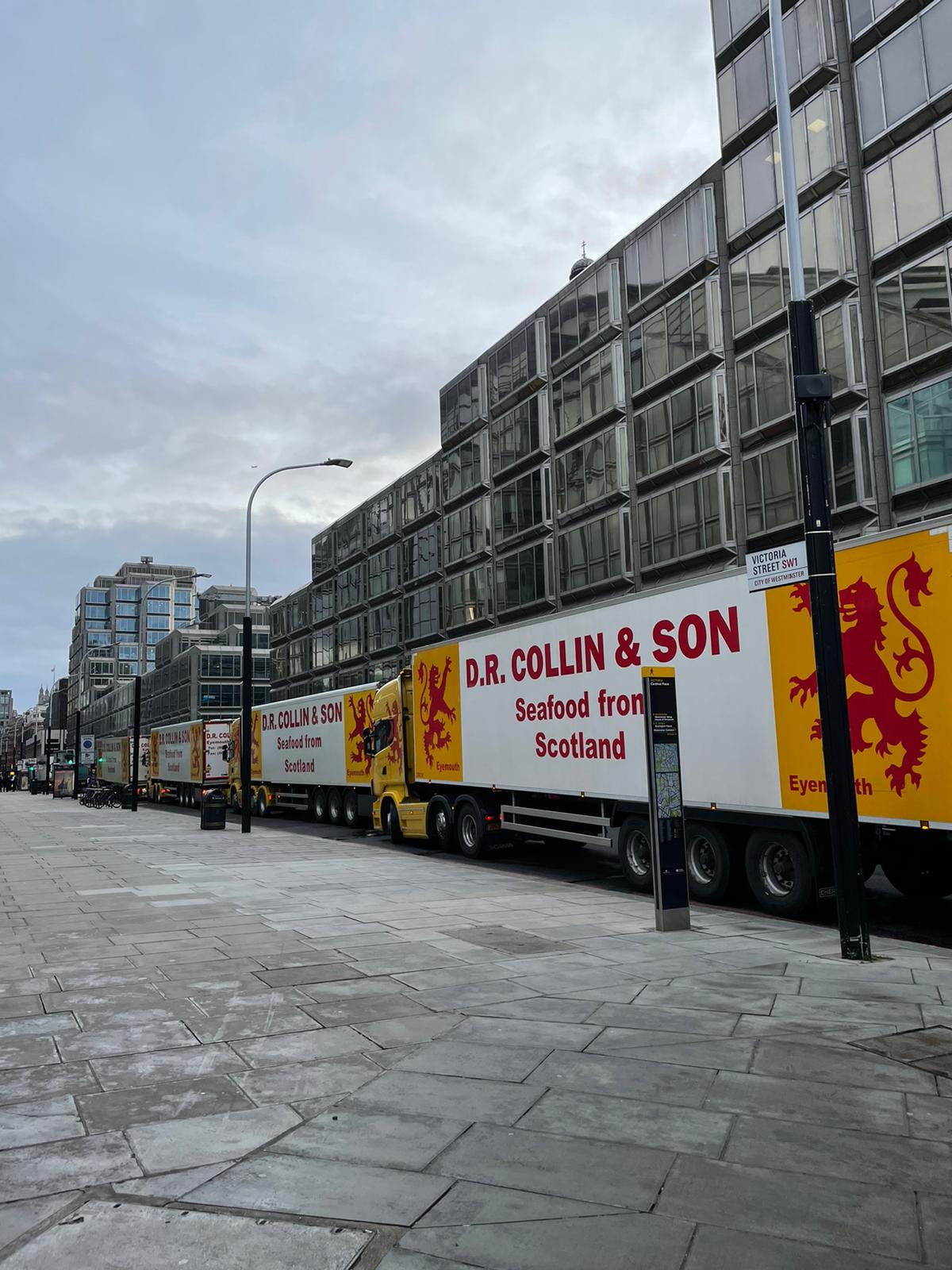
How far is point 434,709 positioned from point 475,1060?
14.2 m

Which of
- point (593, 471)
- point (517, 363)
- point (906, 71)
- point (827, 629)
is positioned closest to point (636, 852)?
point (827, 629)

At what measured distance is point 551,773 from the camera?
51.3 feet

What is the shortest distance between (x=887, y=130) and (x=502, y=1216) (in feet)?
115

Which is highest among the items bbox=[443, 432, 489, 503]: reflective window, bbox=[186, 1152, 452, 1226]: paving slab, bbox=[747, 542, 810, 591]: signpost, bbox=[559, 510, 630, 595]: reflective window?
bbox=[443, 432, 489, 503]: reflective window

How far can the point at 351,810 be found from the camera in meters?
30.1

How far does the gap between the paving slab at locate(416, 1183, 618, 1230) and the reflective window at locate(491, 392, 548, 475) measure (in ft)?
155

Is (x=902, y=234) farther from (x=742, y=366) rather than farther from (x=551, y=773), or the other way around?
(x=551, y=773)

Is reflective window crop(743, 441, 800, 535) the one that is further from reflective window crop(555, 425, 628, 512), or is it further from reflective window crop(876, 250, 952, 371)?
reflective window crop(555, 425, 628, 512)

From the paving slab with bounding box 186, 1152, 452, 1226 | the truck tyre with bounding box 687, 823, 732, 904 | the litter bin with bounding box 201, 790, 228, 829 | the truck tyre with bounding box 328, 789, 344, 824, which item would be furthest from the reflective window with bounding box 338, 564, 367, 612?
the paving slab with bounding box 186, 1152, 452, 1226

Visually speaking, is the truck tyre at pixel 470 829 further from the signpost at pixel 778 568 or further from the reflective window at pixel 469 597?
the reflective window at pixel 469 597

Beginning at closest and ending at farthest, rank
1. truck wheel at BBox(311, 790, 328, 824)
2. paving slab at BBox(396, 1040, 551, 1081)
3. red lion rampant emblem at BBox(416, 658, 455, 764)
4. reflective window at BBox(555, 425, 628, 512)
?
1. paving slab at BBox(396, 1040, 551, 1081)
2. red lion rampant emblem at BBox(416, 658, 455, 764)
3. truck wheel at BBox(311, 790, 328, 824)
4. reflective window at BBox(555, 425, 628, 512)

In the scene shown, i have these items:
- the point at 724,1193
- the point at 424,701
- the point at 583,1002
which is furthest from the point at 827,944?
the point at 424,701

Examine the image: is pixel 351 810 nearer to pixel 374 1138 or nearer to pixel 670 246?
pixel 374 1138

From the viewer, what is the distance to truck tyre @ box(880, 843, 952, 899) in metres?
10.7
